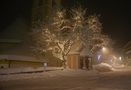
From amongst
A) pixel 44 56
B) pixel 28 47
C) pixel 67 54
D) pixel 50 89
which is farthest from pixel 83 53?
pixel 50 89

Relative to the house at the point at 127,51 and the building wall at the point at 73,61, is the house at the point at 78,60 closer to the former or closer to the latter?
the building wall at the point at 73,61


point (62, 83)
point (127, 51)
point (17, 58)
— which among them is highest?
point (127, 51)

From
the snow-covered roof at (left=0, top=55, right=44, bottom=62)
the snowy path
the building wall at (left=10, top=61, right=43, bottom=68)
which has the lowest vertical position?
the snowy path

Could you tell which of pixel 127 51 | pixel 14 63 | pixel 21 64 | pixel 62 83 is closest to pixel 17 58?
pixel 14 63

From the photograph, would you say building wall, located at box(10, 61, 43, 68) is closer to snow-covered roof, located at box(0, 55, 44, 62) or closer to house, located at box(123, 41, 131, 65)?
snow-covered roof, located at box(0, 55, 44, 62)

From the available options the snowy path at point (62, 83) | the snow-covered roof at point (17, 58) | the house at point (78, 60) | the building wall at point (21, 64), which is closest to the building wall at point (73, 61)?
the house at point (78, 60)

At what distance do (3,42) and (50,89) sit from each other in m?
38.4

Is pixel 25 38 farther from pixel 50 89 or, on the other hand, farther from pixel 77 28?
pixel 50 89

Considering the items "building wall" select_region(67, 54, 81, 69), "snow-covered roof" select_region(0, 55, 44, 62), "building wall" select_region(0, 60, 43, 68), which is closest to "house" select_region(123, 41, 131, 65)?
"snow-covered roof" select_region(0, 55, 44, 62)

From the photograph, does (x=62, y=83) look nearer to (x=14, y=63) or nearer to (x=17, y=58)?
(x=17, y=58)

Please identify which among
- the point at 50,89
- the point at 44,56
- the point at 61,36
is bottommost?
the point at 50,89

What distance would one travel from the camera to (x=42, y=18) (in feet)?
173

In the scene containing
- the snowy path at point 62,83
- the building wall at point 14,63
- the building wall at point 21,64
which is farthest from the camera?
the building wall at point 21,64

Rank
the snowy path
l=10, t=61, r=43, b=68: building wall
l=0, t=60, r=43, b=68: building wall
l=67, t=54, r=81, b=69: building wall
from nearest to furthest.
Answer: the snowy path
l=67, t=54, r=81, b=69: building wall
l=0, t=60, r=43, b=68: building wall
l=10, t=61, r=43, b=68: building wall
